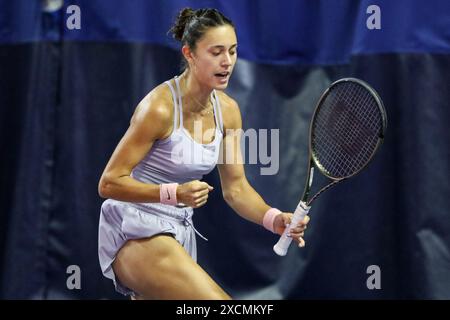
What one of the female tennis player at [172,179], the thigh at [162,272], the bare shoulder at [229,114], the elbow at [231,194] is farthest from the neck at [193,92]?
the thigh at [162,272]

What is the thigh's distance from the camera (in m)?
2.20

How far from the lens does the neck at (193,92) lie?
2.42 metres

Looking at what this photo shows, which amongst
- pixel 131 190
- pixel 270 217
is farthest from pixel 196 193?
pixel 270 217

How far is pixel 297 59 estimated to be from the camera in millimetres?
3414

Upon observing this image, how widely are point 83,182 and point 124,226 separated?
1.02 m

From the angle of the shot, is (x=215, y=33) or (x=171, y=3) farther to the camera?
(x=171, y=3)

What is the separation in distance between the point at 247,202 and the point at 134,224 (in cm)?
39

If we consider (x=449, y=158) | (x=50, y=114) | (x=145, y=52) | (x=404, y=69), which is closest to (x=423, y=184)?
(x=449, y=158)

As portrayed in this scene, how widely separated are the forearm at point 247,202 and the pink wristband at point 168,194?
35 cm

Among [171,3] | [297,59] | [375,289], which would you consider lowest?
A: [375,289]

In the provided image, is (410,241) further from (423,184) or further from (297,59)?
(297,59)

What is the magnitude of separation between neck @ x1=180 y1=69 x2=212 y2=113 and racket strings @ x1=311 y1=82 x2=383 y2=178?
1.25ft

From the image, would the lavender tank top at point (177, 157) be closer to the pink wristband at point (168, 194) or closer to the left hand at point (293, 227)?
Result: the pink wristband at point (168, 194)

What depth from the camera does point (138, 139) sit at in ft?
7.49
